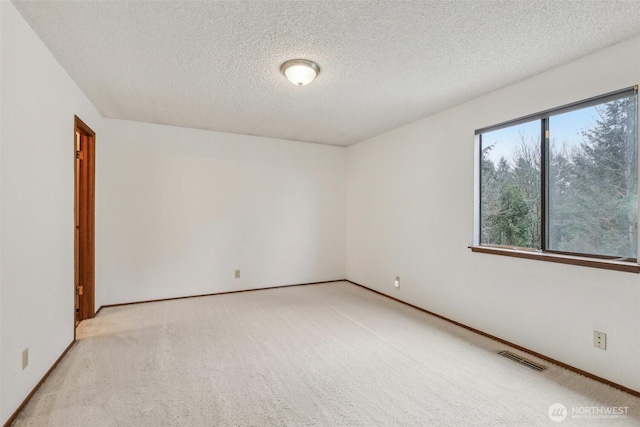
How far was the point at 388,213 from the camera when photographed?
14.7ft

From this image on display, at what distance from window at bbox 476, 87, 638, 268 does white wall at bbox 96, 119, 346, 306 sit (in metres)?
2.78

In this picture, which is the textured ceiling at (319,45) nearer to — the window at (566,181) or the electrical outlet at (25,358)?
the window at (566,181)

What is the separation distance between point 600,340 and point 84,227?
16.0 ft

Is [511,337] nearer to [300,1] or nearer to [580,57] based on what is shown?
[580,57]

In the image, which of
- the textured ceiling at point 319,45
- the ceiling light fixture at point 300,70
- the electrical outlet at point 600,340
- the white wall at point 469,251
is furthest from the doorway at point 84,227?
the electrical outlet at point 600,340

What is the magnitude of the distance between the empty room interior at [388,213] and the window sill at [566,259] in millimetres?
16

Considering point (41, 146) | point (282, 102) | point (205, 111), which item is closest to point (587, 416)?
point (282, 102)

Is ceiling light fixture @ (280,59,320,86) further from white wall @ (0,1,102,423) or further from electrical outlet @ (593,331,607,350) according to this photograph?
electrical outlet @ (593,331,607,350)

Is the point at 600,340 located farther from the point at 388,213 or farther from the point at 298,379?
the point at 388,213

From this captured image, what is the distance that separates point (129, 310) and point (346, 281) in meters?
3.29

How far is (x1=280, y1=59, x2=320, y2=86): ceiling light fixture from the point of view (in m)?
2.44

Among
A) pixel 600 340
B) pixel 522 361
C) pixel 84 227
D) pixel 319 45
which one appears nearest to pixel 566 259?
pixel 600 340

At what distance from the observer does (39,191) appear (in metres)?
2.14

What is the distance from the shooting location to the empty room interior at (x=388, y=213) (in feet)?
6.20
